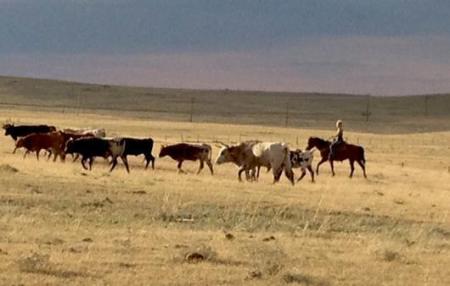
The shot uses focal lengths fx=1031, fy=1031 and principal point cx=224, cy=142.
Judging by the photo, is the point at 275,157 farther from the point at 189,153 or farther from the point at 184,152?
the point at 184,152

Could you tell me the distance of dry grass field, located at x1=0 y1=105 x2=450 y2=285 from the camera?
1441 centimetres

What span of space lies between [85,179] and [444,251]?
13.9 meters

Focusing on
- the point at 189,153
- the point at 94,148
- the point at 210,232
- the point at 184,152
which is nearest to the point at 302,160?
the point at 189,153

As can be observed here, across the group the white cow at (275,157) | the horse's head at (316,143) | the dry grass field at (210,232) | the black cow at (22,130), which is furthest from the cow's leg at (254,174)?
the black cow at (22,130)

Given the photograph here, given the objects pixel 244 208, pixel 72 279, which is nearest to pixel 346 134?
pixel 244 208

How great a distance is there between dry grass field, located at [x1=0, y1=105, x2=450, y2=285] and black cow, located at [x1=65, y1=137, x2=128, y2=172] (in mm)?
3741

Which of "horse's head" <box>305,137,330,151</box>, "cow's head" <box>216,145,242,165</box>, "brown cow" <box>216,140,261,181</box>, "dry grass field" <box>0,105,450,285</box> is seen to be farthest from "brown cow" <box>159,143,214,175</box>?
"dry grass field" <box>0,105,450,285</box>

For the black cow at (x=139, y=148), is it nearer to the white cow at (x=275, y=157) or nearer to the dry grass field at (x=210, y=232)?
the white cow at (x=275, y=157)

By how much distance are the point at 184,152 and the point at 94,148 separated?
496 cm

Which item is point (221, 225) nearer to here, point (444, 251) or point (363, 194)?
point (444, 251)

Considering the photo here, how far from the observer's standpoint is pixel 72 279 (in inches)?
531

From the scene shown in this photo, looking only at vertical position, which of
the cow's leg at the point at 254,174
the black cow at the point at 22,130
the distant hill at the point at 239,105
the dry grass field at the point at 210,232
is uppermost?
the distant hill at the point at 239,105

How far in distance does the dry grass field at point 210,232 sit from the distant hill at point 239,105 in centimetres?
7222

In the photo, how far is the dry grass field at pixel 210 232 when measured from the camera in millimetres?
14414
